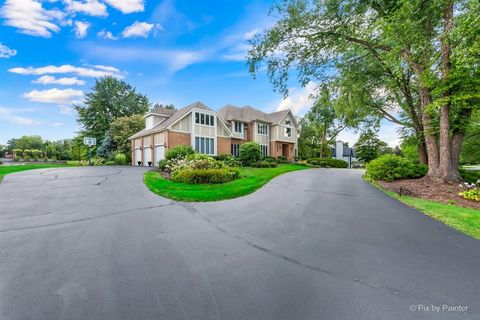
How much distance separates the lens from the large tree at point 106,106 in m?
38.5

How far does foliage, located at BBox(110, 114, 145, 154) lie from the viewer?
3027 centimetres

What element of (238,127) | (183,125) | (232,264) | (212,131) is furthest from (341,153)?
(232,264)

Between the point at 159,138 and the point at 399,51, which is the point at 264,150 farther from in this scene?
the point at 399,51

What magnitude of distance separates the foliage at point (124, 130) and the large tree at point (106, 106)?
7600 millimetres

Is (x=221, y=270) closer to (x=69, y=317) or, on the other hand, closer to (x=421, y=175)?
(x=69, y=317)

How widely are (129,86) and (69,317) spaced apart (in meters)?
49.7

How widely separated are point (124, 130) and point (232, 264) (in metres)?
33.3

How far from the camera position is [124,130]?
30.9 m

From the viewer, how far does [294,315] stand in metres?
2.08

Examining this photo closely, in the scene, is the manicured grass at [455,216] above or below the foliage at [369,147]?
below

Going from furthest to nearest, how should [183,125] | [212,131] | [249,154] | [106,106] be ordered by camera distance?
1. [106,106]
2. [212,131]
3. [249,154]
4. [183,125]

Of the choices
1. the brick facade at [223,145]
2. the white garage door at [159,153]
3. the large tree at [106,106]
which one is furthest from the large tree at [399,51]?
the large tree at [106,106]

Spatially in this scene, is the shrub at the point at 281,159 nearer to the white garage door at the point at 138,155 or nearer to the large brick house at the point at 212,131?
the large brick house at the point at 212,131

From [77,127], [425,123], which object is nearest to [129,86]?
[77,127]
